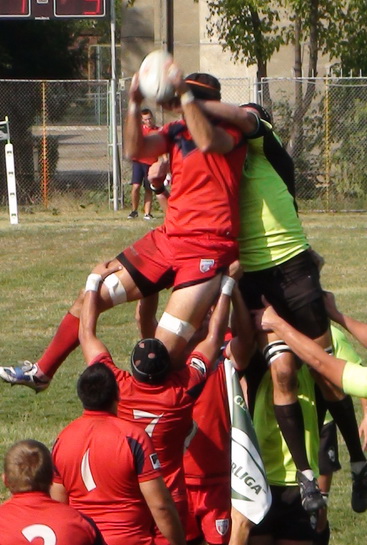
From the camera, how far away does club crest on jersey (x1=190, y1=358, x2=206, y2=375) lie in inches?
229

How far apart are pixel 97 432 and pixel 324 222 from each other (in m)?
17.1

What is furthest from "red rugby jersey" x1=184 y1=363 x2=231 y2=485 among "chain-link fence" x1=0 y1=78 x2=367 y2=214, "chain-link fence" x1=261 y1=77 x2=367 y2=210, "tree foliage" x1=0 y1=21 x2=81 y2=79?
"tree foliage" x1=0 y1=21 x2=81 y2=79

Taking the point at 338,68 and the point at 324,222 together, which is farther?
the point at 338,68

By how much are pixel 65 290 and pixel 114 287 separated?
30.8ft

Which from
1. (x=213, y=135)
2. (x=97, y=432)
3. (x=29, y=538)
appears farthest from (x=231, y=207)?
(x=29, y=538)

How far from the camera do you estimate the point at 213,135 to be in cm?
567

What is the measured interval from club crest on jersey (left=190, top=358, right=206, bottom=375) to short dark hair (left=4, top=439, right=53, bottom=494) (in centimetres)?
127

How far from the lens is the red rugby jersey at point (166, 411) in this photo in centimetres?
549

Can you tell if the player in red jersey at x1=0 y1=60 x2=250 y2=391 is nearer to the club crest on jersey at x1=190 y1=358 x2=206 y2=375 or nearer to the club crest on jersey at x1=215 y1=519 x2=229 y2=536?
the club crest on jersey at x1=190 y1=358 x2=206 y2=375

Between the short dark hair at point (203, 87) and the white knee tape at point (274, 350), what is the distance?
54.1 inches

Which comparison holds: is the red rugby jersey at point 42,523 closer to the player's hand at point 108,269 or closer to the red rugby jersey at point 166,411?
the red rugby jersey at point 166,411

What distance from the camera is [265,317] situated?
235 inches

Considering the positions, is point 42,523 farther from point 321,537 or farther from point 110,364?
point 321,537

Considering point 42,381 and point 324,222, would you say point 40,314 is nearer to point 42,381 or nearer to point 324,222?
point 42,381
